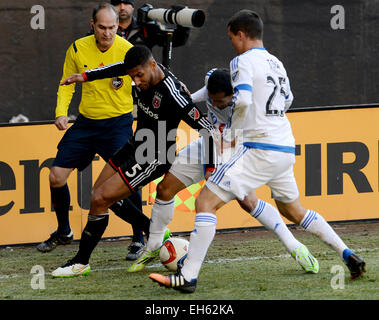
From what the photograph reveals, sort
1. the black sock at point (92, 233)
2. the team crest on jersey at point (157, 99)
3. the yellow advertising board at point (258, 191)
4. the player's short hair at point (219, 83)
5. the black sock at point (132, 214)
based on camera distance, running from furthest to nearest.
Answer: the yellow advertising board at point (258, 191), the black sock at point (132, 214), the black sock at point (92, 233), the team crest on jersey at point (157, 99), the player's short hair at point (219, 83)

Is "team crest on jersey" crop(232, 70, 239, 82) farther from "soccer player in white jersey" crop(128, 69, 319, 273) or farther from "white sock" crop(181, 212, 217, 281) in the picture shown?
"white sock" crop(181, 212, 217, 281)

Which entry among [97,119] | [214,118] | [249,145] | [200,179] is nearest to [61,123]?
[97,119]

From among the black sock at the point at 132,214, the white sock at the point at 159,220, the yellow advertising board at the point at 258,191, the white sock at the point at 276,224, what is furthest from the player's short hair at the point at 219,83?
the yellow advertising board at the point at 258,191

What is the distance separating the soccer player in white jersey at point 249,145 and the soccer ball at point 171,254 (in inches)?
24.6

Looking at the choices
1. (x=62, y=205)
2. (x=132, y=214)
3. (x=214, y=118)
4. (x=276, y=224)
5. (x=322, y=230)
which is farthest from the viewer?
(x=62, y=205)

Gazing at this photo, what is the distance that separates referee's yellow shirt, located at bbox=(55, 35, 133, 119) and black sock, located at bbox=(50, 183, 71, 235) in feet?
2.40

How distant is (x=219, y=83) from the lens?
613 cm

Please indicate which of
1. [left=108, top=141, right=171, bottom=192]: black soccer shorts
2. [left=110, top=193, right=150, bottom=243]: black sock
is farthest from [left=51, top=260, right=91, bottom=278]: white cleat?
[left=110, top=193, right=150, bottom=243]: black sock

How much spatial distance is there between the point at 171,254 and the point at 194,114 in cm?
113

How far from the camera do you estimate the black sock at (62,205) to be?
24.9 feet

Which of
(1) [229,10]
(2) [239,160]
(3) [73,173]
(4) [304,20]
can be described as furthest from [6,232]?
(4) [304,20]

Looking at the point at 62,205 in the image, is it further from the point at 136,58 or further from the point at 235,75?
the point at 235,75

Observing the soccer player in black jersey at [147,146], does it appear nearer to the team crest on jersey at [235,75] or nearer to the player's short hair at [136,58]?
the player's short hair at [136,58]

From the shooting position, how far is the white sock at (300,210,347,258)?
19.7ft
